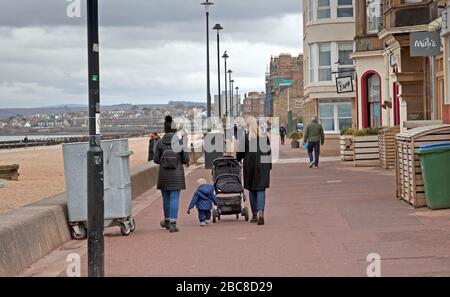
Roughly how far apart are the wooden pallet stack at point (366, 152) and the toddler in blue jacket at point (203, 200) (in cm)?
1551

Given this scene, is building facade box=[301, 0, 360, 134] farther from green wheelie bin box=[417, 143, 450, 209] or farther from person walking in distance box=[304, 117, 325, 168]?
green wheelie bin box=[417, 143, 450, 209]

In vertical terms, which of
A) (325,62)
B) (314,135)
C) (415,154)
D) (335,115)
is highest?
(325,62)

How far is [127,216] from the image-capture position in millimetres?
13125

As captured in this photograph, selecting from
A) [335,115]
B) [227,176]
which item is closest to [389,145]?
[227,176]

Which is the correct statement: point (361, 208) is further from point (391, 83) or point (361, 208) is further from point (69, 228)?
point (391, 83)

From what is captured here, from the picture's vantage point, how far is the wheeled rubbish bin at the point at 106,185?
12625 millimetres

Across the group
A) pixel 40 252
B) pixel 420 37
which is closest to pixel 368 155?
pixel 420 37

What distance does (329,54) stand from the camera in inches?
1880

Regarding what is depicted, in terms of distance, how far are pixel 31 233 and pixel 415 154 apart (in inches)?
287

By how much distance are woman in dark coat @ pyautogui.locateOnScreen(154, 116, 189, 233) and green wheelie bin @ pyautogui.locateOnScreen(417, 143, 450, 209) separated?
416 centimetres

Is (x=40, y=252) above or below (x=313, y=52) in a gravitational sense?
below

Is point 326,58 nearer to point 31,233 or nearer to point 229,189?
point 229,189

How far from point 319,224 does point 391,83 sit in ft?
58.9
